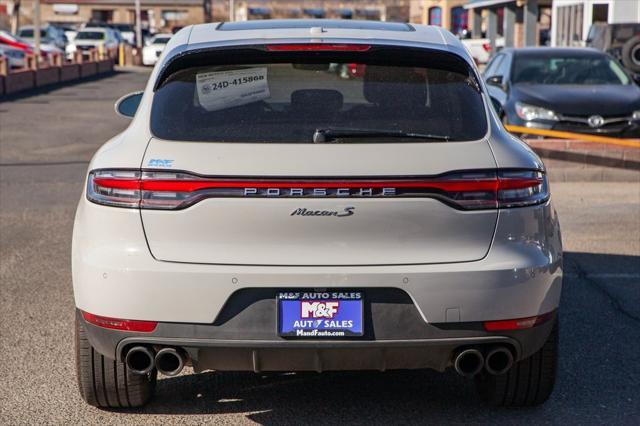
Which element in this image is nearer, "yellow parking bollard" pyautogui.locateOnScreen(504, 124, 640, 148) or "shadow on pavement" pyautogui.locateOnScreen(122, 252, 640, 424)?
"shadow on pavement" pyautogui.locateOnScreen(122, 252, 640, 424)

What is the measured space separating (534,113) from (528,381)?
9.67 meters

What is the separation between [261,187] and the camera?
4.24m

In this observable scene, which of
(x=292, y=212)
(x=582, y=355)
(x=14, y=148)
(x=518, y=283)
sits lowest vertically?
(x=14, y=148)

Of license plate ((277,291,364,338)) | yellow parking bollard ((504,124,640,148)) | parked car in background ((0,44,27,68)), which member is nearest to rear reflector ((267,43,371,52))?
license plate ((277,291,364,338))

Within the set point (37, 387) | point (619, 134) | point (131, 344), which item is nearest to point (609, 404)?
point (131, 344)

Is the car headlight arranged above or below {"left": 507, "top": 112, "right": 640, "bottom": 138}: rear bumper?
above

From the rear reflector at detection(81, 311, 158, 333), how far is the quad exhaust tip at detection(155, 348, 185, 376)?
4.9 inches

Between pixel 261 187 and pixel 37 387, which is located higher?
pixel 261 187

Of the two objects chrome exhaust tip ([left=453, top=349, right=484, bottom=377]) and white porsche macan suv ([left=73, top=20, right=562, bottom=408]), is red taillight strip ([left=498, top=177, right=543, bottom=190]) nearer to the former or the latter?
white porsche macan suv ([left=73, top=20, right=562, bottom=408])

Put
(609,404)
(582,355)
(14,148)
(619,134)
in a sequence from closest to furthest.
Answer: (609,404)
(582,355)
(619,134)
(14,148)

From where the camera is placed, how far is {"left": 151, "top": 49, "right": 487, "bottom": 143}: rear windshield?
4453mm

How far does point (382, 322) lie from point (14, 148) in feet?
43.6

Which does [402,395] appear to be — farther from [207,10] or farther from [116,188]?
→ [207,10]

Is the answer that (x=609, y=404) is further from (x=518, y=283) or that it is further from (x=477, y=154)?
(x=477, y=154)
